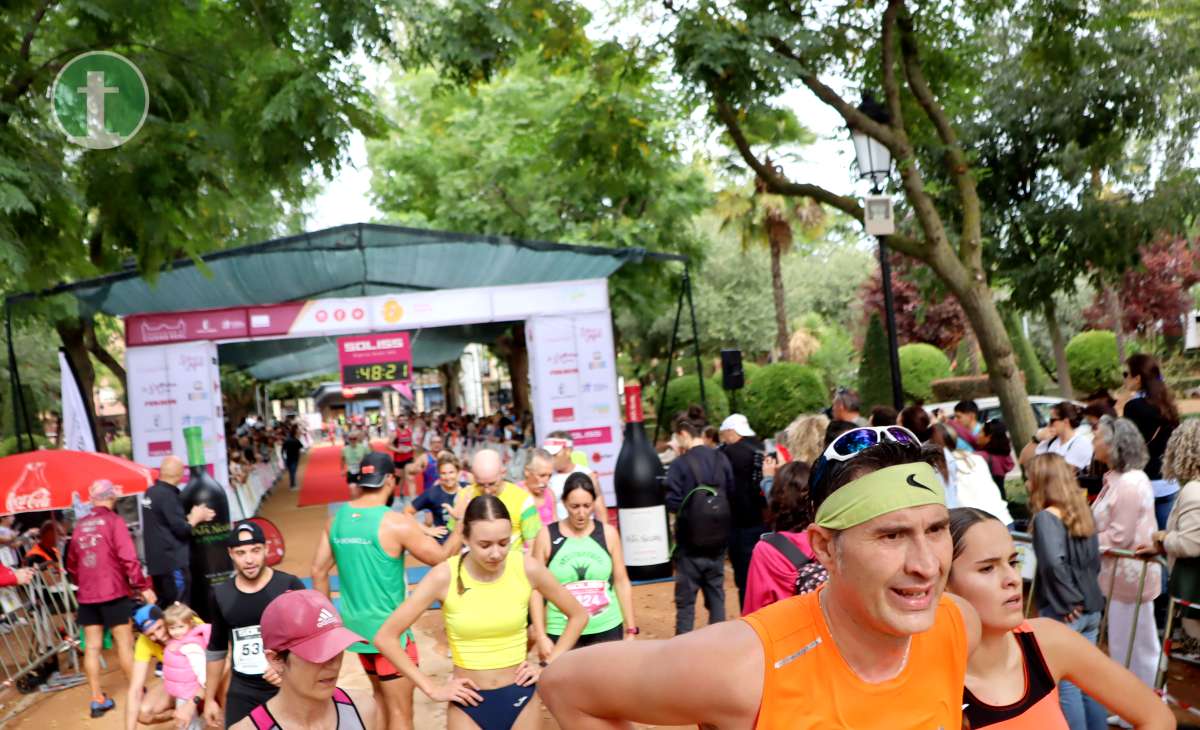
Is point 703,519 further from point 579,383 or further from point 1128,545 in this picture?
point 579,383

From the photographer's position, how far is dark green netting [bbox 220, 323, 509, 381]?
2683 cm

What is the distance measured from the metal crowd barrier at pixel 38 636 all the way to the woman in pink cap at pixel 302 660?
24.3ft

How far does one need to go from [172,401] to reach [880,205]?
12.0m

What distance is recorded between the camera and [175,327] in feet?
57.6

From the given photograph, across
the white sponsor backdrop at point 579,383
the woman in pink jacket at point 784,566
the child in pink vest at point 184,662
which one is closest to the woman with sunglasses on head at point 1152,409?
the woman in pink jacket at point 784,566

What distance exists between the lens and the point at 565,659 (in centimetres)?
227

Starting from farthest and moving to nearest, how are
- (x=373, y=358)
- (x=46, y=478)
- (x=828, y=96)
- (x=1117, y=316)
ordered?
1. (x=1117, y=316)
2. (x=373, y=358)
3. (x=828, y=96)
4. (x=46, y=478)

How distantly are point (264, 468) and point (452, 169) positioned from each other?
9.40 metres

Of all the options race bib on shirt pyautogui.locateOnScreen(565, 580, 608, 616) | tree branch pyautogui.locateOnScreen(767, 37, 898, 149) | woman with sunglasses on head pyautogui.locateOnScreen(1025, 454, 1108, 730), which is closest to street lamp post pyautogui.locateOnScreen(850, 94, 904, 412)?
tree branch pyautogui.locateOnScreen(767, 37, 898, 149)

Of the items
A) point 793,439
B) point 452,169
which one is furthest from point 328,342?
point 793,439

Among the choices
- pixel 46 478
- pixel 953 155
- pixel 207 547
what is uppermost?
pixel 953 155

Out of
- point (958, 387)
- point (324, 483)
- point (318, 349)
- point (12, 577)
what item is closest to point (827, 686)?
point (12, 577)

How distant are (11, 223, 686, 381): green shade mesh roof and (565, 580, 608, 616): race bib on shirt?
11287mm

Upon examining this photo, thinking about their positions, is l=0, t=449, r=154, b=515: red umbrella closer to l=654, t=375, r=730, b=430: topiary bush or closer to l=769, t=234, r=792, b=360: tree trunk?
l=654, t=375, r=730, b=430: topiary bush
